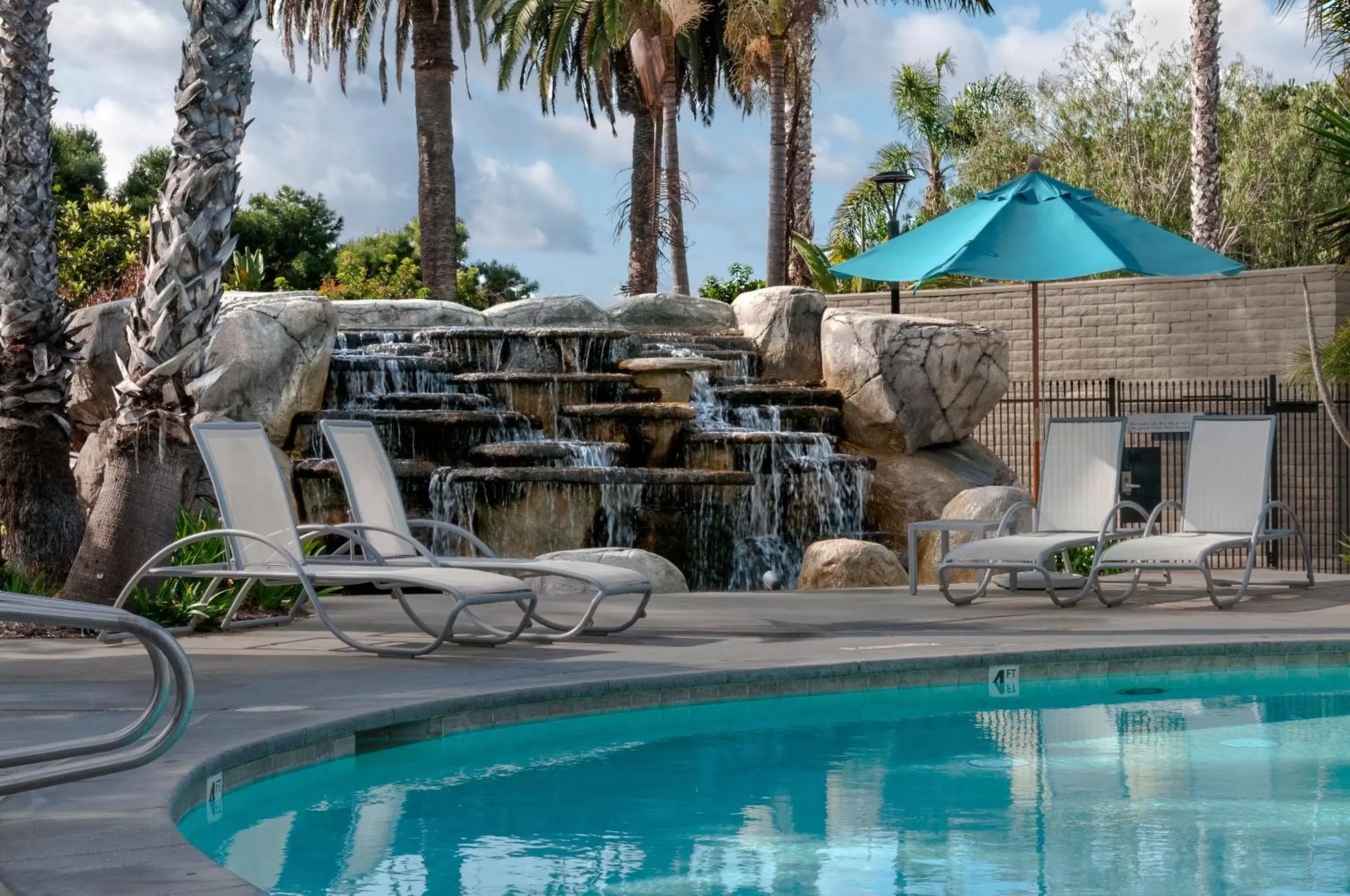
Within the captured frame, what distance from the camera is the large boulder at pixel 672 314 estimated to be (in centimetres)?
2198

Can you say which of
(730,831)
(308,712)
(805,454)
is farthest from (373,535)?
(805,454)

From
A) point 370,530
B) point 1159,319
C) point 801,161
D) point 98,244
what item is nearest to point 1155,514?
point 370,530

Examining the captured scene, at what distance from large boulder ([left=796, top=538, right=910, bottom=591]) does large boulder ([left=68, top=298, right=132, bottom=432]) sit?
262 inches

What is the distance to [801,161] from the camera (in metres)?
31.8

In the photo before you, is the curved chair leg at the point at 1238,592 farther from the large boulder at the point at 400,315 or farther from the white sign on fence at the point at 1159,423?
the large boulder at the point at 400,315

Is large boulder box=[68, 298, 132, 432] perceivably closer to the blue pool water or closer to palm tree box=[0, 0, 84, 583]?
palm tree box=[0, 0, 84, 583]

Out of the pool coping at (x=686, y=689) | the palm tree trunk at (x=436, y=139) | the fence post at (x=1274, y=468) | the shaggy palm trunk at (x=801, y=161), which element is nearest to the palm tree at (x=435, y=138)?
the palm tree trunk at (x=436, y=139)

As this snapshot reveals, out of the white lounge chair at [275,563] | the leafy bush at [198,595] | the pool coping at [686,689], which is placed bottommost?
the pool coping at [686,689]

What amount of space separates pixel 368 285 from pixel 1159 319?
1664cm

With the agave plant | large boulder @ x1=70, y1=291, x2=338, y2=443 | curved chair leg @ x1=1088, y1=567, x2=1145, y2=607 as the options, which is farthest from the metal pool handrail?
the agave plant

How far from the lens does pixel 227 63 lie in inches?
361

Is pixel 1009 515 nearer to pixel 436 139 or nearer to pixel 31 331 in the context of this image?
pixel 31 331

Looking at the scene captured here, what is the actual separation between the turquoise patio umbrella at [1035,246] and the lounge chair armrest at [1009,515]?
2.97 feet

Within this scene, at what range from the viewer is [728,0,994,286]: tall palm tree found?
26.3 metres
